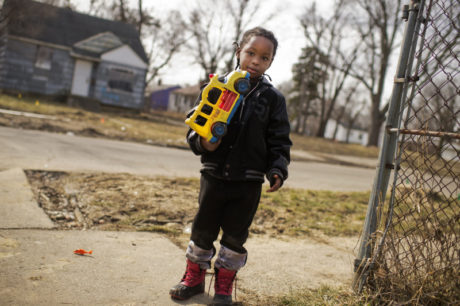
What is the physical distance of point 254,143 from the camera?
221cm

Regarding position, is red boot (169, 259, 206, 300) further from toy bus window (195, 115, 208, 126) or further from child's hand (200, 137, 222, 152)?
toy bus window (195, 115, 208, 126)

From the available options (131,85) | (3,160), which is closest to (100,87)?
(131,85)

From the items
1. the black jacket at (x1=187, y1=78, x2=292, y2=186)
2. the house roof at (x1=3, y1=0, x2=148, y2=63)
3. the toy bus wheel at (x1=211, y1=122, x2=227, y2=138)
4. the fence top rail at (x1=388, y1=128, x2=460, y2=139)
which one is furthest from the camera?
the house roof at (x1=3, y1=0, x2=148, y2=63)

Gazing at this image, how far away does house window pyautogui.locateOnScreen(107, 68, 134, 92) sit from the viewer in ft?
74.3

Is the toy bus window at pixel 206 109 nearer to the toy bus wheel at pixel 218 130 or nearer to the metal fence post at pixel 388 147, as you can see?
the toy bus wheel at pixel 218 130

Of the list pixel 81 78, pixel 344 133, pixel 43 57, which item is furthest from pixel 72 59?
pixel 344 133

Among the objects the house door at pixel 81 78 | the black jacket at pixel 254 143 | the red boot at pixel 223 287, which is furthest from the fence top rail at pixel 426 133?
the house door at pixel 81 78

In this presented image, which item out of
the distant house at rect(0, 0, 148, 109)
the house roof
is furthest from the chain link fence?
the distant house at rect(0, 0, 148, 109)

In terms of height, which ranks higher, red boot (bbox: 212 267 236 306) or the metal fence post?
the metal fence post

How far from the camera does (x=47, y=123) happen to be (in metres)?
10.3

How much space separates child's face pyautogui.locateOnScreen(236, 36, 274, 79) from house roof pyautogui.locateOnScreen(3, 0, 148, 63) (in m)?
19.4

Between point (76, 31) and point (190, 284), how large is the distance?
78.8 feet

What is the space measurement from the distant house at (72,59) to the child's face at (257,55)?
20.0m

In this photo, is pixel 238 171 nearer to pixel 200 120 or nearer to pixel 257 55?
pixel 200 120
